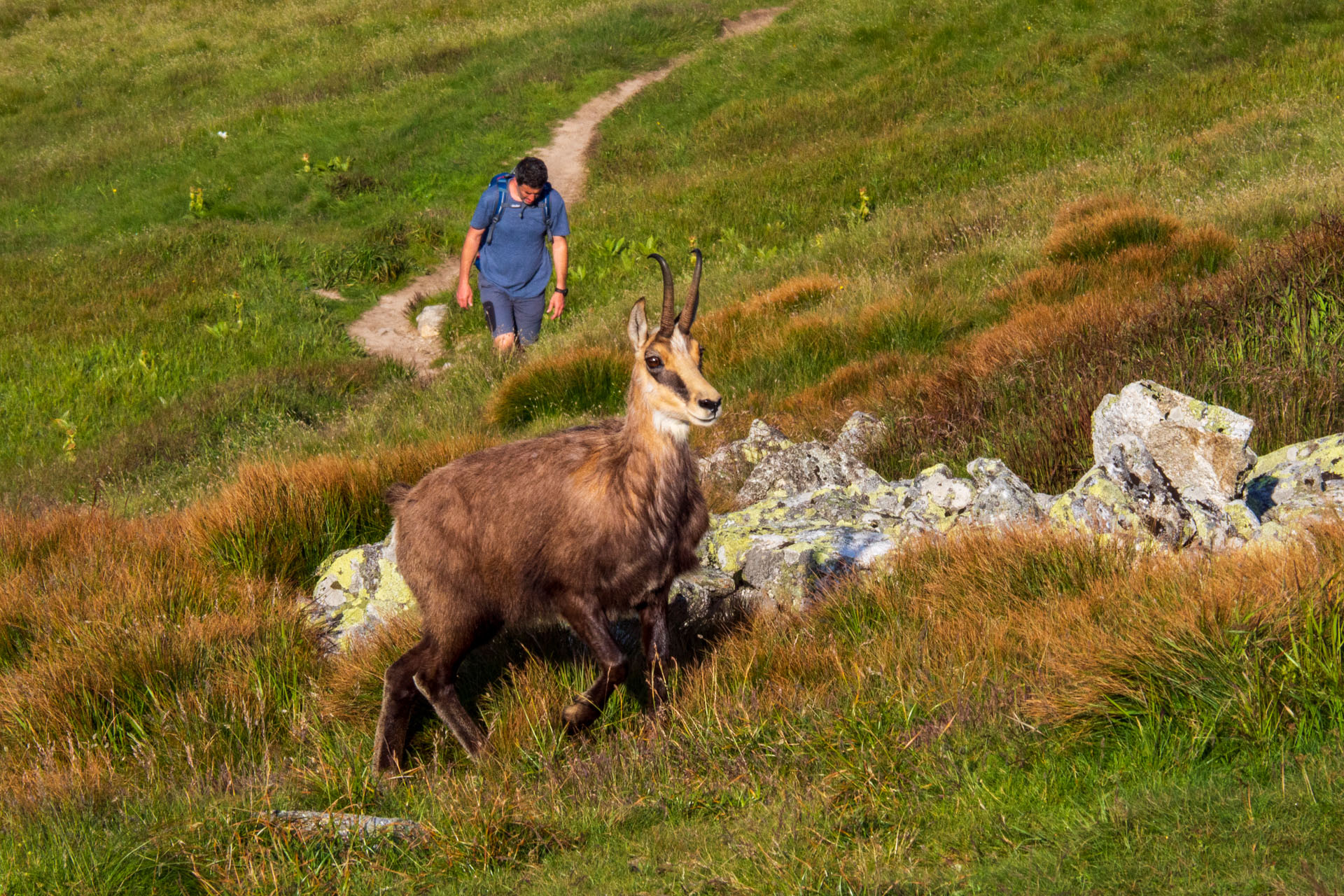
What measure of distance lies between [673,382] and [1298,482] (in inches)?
145

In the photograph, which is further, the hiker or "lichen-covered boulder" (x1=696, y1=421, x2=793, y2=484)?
the hiker

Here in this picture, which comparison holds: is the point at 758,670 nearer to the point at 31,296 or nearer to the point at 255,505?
the point at 255,505

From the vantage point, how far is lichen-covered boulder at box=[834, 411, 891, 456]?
29.0 ft

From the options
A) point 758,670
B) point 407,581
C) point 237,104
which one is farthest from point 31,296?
point 758,670

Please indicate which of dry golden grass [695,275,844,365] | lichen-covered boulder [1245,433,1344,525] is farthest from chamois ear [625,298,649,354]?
dry golden grass [695,275,844,365]

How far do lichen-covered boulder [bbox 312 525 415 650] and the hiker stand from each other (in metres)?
4.71

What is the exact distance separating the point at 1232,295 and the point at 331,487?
24.0ft

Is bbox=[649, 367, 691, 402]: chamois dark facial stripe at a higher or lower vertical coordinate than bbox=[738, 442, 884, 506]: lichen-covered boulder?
higher

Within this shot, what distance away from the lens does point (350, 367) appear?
16562mm

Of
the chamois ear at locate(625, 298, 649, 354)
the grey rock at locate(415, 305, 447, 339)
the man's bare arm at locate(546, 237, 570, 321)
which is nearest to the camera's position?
the chamois ear at locate(625, 298, 649, 354)

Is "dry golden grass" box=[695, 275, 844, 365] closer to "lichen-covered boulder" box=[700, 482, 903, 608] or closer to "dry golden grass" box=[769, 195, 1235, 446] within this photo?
"dry golden grass" box=[769, 195, 1235, 446]

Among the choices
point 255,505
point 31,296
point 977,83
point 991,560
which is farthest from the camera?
point 977,83

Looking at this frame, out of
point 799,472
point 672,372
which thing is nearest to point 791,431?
point 799,472

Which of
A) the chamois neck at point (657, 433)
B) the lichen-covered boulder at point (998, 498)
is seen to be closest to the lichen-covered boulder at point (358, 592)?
the chamois neck at point (657, 433)
